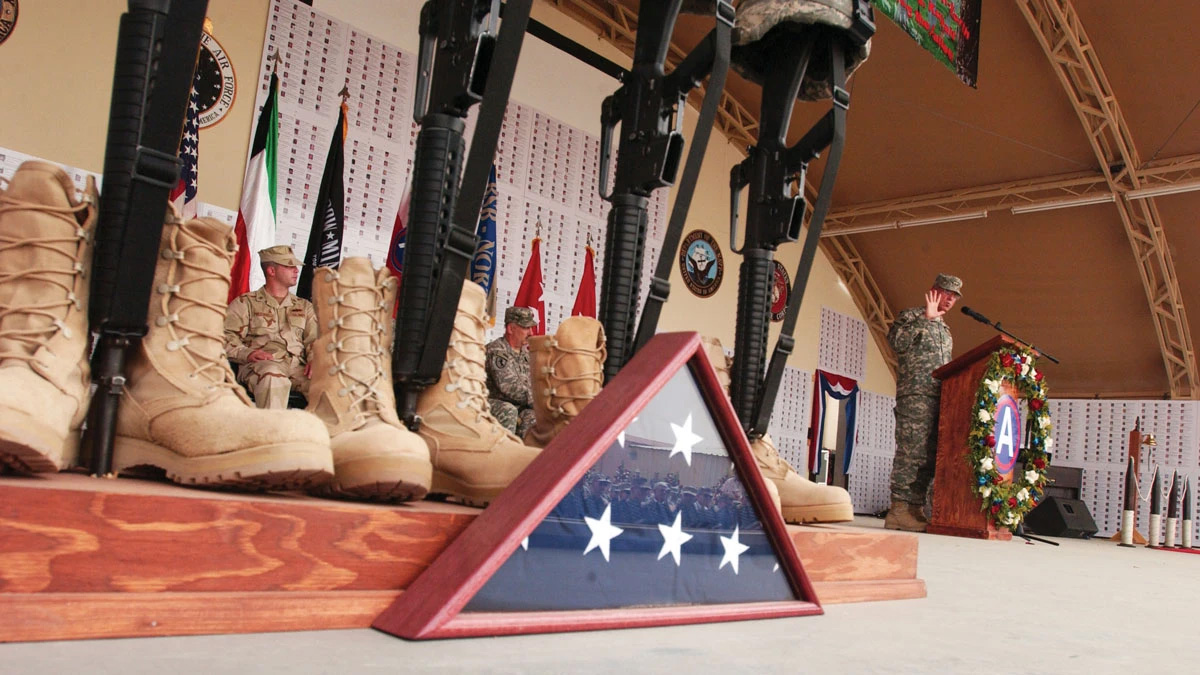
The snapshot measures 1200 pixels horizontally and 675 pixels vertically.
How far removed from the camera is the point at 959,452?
194 inches

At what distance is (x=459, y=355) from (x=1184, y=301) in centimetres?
928

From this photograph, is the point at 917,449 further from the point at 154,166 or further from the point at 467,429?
A: the point at 154,166

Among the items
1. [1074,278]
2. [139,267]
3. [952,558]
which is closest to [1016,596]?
[952,558]

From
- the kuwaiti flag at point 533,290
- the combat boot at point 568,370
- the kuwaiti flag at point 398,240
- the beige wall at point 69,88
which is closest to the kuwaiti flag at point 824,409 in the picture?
the kuwaiti flag at point 533,290

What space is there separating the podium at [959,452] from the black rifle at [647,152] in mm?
3793

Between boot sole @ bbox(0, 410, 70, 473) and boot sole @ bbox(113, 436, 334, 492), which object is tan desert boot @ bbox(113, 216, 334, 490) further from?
boot sole @ bbox(0, 410, 70, 473)

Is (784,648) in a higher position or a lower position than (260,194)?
lower

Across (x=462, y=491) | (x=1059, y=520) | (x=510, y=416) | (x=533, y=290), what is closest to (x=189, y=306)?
(x=462, y=491)

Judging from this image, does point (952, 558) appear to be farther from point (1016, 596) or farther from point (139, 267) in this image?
point (139, 267)

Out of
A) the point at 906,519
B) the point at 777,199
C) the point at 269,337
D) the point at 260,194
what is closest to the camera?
the point at 777,199

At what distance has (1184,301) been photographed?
8469 millimetres

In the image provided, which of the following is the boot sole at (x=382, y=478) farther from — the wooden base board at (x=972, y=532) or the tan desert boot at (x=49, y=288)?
the wooden base board at (x=972, y=532)

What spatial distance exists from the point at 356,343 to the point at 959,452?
14.9ft

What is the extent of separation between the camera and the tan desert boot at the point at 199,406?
2.65ft
